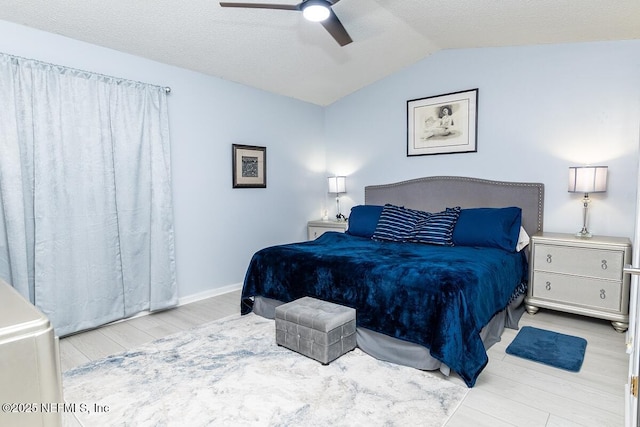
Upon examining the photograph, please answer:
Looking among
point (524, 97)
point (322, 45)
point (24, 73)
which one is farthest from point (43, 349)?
point (524, 97)

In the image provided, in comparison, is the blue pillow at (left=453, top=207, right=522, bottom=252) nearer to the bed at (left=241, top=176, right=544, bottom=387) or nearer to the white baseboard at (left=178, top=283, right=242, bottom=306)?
the bed at (left=241, top=176, right=544, bottom=387)

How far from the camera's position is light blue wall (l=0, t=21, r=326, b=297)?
331 cm

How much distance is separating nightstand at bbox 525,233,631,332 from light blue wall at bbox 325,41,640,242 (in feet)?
1.45

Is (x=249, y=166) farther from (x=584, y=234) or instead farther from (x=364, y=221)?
(x=584, y=234)

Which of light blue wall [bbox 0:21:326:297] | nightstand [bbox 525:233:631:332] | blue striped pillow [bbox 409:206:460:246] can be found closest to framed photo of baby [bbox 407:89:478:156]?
blue striped pillow [bbox 409:206:460:246]

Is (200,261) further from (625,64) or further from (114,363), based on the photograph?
(625,64)

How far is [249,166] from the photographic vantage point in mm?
4379

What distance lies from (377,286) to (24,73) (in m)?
3.04

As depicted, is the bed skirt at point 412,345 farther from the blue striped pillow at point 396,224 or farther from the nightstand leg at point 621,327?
the blue striped pillow at point 396,224

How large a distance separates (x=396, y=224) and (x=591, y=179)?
1735 mm

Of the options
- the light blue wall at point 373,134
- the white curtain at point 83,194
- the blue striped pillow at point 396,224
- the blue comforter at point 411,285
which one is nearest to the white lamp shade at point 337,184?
the light blue wall at point 373,134

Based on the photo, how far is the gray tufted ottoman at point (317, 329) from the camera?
94.5 inches

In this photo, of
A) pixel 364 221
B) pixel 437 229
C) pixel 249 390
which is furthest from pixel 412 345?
pixel 364 221

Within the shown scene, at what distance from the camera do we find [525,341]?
277cm
